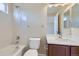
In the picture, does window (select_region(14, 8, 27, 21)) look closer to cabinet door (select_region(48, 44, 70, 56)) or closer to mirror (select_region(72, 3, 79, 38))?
cabinet door (select_region(48, 44, 70, 56))

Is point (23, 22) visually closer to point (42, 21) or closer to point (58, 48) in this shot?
point (42, 21)

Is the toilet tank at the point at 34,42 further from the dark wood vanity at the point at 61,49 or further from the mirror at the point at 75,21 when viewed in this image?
the mirror at the point at 75,21

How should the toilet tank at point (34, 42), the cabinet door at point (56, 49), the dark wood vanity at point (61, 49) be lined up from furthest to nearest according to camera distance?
the toilet tank at point (34, 42), the cabinet door at point (56, 49), the dark wood vanity at point (61, 49)

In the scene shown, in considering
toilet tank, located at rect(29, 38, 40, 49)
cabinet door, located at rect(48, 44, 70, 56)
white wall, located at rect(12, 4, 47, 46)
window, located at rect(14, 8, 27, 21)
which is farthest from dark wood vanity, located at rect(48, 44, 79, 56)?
window, located at rect(14, 8, 27, 21)

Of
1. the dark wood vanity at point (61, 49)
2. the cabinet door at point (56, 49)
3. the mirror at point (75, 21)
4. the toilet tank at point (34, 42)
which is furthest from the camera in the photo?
the toilet tank at point (34, 42)

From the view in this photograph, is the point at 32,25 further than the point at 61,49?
Yes

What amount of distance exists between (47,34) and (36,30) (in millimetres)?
267

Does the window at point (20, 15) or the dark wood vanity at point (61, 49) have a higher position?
the window at point (20, 15)

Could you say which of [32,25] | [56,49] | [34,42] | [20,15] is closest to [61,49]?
[56,49]

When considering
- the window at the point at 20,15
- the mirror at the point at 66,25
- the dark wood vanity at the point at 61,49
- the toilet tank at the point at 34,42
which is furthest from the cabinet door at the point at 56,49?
the window at the point at 20,15

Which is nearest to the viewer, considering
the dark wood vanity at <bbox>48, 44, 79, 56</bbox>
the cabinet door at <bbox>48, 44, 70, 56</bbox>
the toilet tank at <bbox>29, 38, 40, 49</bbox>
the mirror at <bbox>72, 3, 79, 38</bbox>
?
the dark wood vanity at <bbox>48, 44, 79, 56</bbox>

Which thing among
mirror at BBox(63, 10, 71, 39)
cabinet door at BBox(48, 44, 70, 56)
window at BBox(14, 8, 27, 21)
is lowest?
cabinet door at BBox(48, 44, 70, 56)

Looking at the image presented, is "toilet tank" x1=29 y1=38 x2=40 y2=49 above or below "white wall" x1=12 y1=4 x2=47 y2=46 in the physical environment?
below

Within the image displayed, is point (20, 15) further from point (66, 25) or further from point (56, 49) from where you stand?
point (56, 49)
